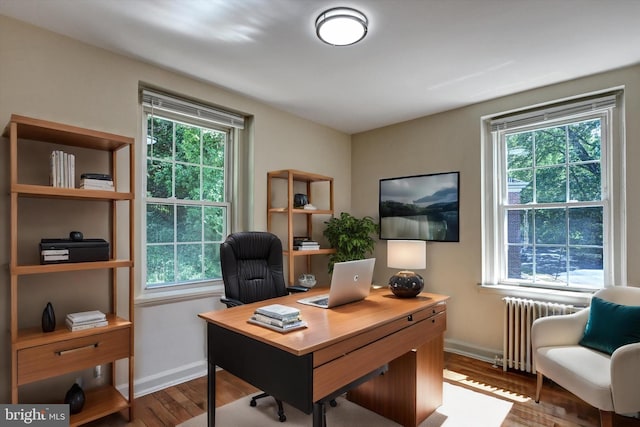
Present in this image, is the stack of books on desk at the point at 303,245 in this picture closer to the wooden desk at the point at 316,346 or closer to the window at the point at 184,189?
the window at the point at 184,189

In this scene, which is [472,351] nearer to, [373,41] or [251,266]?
[251,266]

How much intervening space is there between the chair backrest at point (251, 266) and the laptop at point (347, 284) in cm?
44

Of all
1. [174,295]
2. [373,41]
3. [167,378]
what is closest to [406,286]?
[373,41]

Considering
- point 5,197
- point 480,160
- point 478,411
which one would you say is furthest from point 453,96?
point 5,197

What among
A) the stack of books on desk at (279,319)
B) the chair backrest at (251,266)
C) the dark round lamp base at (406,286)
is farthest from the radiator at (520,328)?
the stack of books on desk at (279,319)

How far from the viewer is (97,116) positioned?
2.39 meters

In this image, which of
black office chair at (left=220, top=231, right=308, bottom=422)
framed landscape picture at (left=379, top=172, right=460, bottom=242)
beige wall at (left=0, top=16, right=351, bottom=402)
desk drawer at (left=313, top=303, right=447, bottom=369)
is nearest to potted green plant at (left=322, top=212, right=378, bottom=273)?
framed landscape picture at (left=379, top=172, right=460, bottom=242)

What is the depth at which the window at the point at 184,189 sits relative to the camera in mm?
2824

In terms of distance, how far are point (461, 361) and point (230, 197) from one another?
2740mm

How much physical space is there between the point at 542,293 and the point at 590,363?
85 centimetres

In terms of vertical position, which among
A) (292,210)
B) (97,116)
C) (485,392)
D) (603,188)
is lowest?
(485,392)

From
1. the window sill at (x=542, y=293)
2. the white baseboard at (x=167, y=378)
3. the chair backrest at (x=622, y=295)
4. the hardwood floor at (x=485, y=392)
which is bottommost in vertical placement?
the hardwood floor at (x=485, y=392)

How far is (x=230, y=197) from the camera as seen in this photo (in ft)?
11.0

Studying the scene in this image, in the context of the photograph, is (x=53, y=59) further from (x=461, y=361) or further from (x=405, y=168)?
(x=461, y=361)
